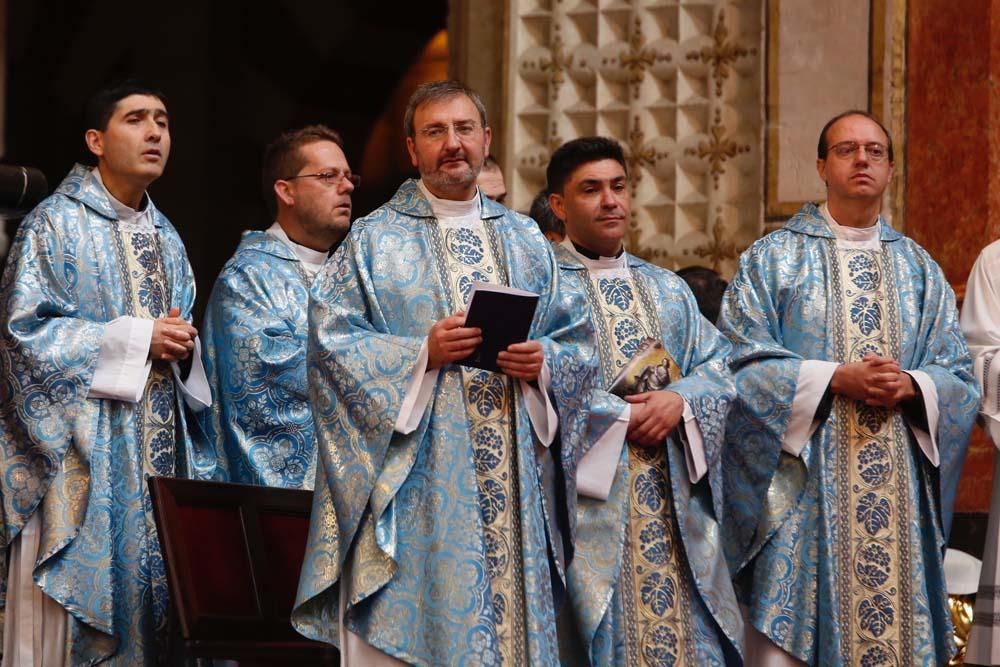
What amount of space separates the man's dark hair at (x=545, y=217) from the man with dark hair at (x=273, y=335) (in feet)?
2.34

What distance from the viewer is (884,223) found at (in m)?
6.72

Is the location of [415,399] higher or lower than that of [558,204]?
lower

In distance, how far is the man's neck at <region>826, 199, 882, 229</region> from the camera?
6625 mm

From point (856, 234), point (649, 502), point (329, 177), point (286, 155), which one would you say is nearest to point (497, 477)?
point (649, 502)

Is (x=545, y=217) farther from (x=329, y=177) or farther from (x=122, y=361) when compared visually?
(x=122, y=361)

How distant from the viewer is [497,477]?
17.6 ft

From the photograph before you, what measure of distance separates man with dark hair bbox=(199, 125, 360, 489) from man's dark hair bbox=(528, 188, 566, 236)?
71cm

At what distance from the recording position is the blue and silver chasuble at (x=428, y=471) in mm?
5172

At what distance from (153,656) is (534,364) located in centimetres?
160

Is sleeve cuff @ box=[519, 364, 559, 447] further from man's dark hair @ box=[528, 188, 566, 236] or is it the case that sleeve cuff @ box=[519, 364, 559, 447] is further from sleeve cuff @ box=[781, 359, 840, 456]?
man's dark hair @ box=[528, 188, 566, 236]

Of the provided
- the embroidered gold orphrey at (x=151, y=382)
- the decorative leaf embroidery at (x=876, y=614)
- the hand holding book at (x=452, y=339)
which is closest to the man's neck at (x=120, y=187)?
the embroidered gold orphrey at (x=151, y=382)

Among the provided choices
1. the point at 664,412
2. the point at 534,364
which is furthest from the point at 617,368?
the point at 534,364

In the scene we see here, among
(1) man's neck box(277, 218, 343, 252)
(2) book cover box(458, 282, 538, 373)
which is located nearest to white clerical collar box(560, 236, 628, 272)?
(2) book cover box(458, 282, 538, 373)

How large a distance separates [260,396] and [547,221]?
1264 millimetres
